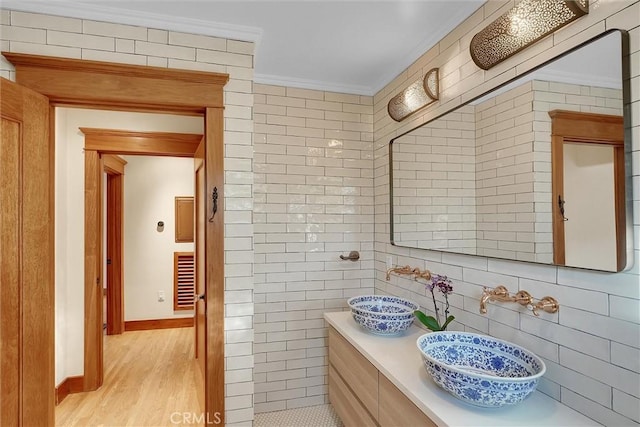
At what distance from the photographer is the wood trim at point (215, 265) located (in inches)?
74.7

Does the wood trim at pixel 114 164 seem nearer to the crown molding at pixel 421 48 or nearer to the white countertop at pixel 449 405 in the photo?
the crown molding at pixel 421 48

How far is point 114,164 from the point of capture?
12.7 feet

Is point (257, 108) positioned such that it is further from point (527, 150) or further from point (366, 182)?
point (527, 150)

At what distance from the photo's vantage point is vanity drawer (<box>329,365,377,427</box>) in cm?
175

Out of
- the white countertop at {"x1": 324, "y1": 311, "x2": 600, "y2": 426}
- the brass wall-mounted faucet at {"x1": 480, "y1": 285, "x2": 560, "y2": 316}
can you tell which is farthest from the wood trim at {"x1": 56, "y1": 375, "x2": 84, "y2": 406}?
Result: the brass wall-mounted faucet at {"x1": 480, "y1": 285, "x2": 560, "y2": 316}

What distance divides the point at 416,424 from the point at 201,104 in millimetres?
1861

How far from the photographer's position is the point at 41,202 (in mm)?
1704

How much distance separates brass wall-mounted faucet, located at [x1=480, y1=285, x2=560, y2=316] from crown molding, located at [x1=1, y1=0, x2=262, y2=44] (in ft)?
6.11

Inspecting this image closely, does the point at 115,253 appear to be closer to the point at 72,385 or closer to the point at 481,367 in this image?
the point at 72,385

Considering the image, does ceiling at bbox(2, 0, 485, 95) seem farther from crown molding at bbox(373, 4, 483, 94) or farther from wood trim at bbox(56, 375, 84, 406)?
wood trim at bbox(56, 375, 84, 406)

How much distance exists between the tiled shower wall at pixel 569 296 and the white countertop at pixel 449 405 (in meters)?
0.07

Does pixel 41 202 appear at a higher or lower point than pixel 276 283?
higher

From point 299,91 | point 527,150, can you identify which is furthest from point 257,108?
point 527,150

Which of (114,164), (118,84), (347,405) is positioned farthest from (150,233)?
(347,405)
